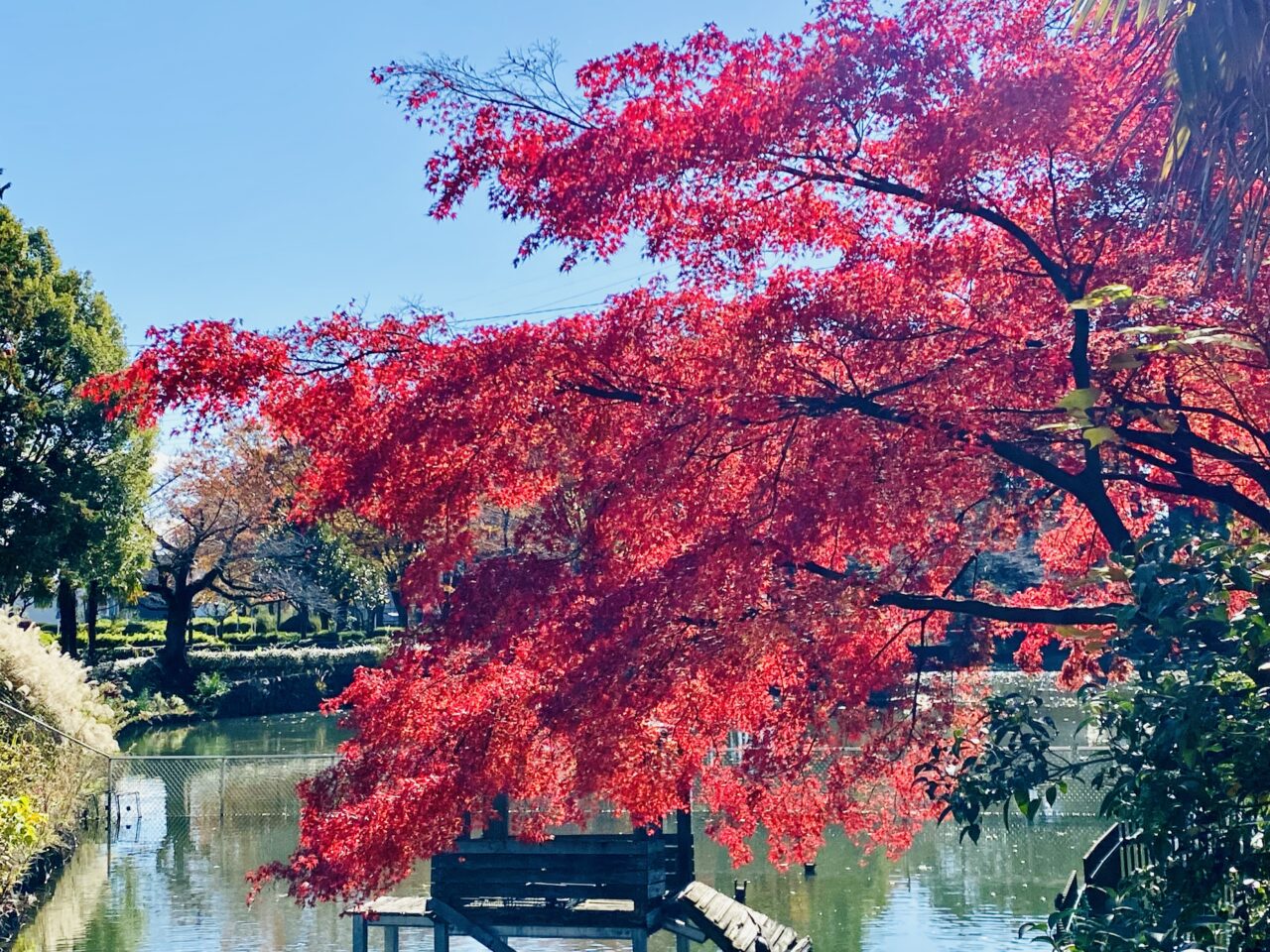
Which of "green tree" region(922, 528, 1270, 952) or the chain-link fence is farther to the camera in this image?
the chain-link fence

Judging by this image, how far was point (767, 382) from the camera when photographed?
7.87 meters

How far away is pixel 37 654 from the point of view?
18656 millimetres

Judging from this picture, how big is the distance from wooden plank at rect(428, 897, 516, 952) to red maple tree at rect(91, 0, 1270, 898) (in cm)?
204

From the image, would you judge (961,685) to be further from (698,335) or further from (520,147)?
(520,147)

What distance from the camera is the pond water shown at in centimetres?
1410

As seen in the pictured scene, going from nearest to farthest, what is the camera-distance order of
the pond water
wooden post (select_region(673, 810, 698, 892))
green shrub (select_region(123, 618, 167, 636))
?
1. wooden post (select_region(673, 810, 698, 892))
2. the pond water
3. green shrub (select_region(123, 618, 167, 636))

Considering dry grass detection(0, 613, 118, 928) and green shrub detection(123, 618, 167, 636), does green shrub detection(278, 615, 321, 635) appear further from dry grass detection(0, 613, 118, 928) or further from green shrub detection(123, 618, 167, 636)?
dry grass detection(0, 613, 118, 928)

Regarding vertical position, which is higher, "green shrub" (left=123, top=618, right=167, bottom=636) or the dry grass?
"green shrub" (left=123, top=618, right=167, bottom=636)

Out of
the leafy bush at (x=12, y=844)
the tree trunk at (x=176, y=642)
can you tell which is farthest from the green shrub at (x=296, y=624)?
the leafy bush at (x=12, y=844)

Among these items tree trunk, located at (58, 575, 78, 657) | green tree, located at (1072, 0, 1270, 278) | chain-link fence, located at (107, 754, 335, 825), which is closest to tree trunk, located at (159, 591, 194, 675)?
tree trunk, located at (58, 575, 78, 657)

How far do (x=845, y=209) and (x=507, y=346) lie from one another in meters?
2.35

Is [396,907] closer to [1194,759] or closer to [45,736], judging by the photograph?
[1194,759]

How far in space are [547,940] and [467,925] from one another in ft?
11.4

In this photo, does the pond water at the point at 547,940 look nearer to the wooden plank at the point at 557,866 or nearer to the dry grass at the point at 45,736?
the dry grass at the point at 45,736
